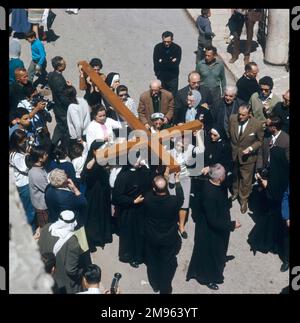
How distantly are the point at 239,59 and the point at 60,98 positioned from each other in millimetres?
4768

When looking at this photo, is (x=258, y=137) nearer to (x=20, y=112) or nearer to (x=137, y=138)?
(x=137, y=138)

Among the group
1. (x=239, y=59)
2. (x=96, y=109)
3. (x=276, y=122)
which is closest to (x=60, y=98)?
(x=96, y=109)

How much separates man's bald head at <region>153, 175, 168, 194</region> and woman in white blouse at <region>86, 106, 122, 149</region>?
1.61 meters

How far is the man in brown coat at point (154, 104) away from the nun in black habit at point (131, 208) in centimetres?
181

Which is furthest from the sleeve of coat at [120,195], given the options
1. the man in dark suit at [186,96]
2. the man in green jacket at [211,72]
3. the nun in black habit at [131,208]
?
the man in green jacket at [211,72]

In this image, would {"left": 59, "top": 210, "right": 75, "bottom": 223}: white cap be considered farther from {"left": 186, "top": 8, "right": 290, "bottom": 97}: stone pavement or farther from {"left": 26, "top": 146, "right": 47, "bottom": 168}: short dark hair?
{"left": 186, "top": 8, "right": 290, "bottom": 97}: stone pavement

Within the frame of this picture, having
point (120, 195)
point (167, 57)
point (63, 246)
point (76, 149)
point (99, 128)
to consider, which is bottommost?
point (63, 246)

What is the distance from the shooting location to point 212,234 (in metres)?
9.45

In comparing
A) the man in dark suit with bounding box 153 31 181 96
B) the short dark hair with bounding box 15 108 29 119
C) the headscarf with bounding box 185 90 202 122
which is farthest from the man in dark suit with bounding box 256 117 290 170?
the short dark hair with bounding box 15 108 29 119

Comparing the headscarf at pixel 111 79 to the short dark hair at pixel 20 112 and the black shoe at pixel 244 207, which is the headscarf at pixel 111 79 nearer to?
the short dark hair at pixel 20 112

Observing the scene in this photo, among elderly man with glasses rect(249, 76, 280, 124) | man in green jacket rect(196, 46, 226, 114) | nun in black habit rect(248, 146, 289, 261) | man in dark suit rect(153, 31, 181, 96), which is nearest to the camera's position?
nun in black habit rect(248, 146, 289, 261)

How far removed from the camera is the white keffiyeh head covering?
8.66m

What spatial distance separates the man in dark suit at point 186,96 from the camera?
1121 centimetres
